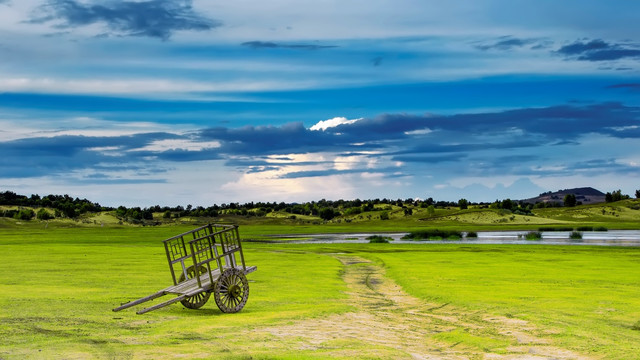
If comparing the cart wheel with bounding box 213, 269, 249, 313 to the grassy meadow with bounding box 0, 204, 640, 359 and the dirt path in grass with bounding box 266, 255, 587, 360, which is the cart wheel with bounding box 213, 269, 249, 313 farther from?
the dirt path in grass with bounding box 266, 255, 587, 360

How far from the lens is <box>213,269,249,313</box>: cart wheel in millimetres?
24359

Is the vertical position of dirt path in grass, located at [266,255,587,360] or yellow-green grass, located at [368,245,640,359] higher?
dirt path in grass, located at [266,255,587,360]

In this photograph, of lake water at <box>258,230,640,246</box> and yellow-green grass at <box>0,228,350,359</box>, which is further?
lake water at <box>258,230,640,246</box>

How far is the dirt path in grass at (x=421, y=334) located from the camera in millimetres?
18641

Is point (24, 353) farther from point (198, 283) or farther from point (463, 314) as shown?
point (463, 314)

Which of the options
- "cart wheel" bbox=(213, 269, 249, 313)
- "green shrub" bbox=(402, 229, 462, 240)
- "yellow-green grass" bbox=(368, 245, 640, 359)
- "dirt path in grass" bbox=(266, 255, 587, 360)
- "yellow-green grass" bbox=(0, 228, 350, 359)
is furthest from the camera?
"green shrub" bbox=(402, 229, 462, 240)

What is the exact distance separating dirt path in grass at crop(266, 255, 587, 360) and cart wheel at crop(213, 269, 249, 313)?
3.40m

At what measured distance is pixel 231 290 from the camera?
24922mm

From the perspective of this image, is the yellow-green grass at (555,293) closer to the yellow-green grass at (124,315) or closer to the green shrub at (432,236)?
the yellow-green grass at (124,315)

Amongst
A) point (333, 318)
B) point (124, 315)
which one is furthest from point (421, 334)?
point (124, 315)

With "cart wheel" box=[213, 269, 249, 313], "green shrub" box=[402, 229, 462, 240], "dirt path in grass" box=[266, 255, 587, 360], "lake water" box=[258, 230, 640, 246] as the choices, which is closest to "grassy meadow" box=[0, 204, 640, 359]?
"dirt path in grass" box=[266, 255, 587, 360]

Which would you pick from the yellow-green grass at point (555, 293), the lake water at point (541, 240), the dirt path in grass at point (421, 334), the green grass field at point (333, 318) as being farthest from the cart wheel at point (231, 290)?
the lake water at point (541, 240)

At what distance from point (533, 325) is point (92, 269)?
1290 inches

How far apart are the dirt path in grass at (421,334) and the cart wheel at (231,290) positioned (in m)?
3.40
